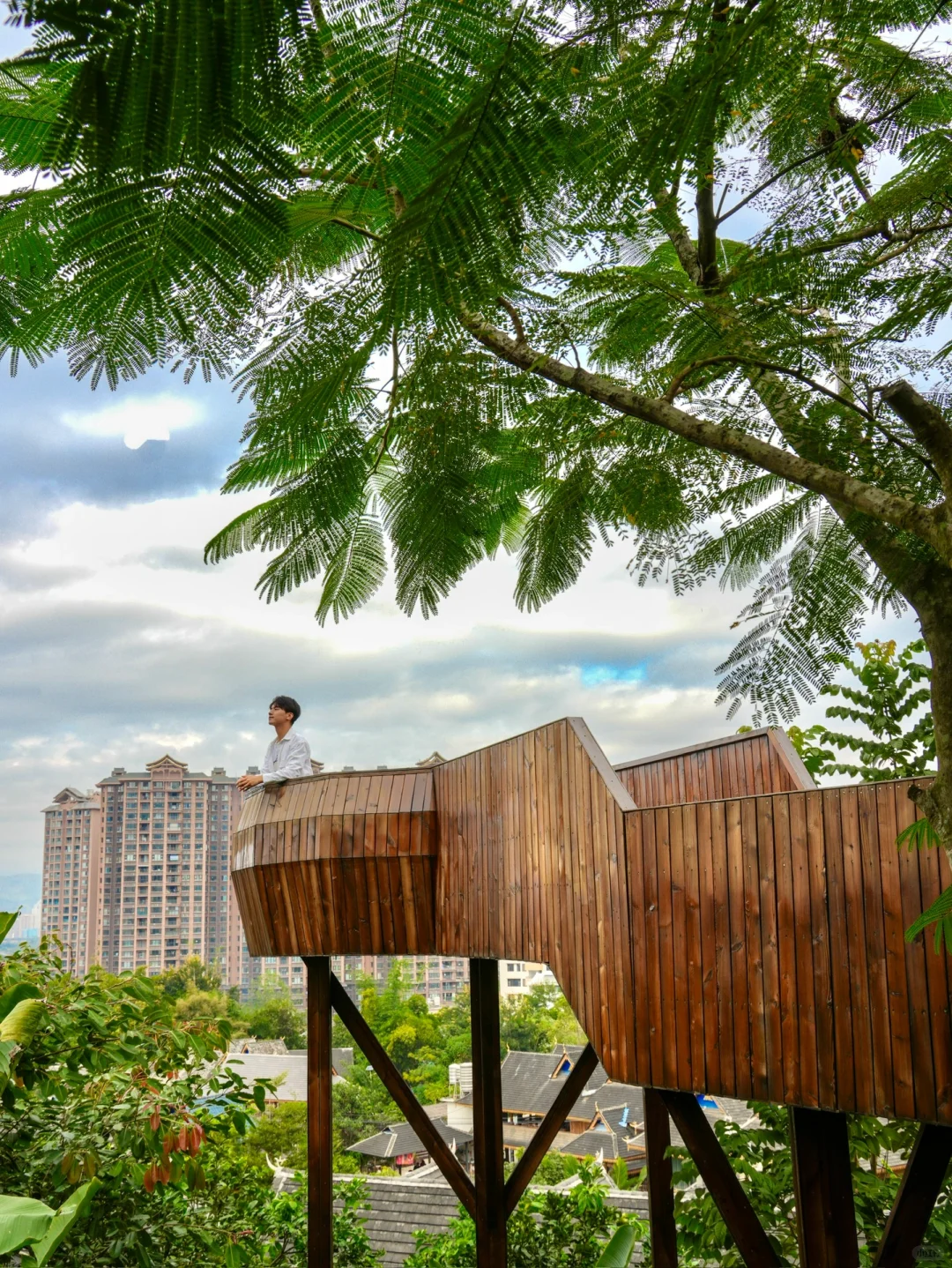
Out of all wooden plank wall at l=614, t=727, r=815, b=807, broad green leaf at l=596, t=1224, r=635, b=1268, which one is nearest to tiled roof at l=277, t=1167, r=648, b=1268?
wooden plank wall at l=614, t=727, r=815, b=807

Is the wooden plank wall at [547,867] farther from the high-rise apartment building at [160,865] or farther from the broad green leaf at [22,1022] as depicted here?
the high-rise apartment building at [160,865]

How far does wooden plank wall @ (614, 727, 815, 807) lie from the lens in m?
→ 6.15

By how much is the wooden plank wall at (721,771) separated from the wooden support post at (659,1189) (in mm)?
2042

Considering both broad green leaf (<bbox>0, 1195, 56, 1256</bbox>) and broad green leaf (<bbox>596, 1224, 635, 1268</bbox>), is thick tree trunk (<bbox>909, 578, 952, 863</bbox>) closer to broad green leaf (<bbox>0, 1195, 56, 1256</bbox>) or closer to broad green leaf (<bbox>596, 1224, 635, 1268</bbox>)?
broad green leaf (<bbox>596, 1224, 635, 1268</bbox>)

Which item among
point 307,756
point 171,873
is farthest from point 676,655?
point 307,756

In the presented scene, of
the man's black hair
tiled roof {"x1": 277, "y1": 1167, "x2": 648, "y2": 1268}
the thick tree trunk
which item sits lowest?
tiled roof {"x1": 277, "y1": 1167, "x2": 648, "y2": 1268}

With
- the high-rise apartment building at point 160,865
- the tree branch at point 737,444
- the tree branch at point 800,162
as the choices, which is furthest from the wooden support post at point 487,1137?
the high-rise apartment building at point 160,865

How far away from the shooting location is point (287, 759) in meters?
7.91

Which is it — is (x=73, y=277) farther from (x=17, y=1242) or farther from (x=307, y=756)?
(x=307, y=756)

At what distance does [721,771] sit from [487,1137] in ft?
10.6

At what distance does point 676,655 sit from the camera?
129 m

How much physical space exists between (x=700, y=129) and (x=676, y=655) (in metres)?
130

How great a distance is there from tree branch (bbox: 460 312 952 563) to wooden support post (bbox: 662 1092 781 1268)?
118 inches

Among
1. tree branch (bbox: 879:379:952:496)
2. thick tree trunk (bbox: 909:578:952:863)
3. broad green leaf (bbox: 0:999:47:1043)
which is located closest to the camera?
tree branch (bbox: 879:379:952:496)
